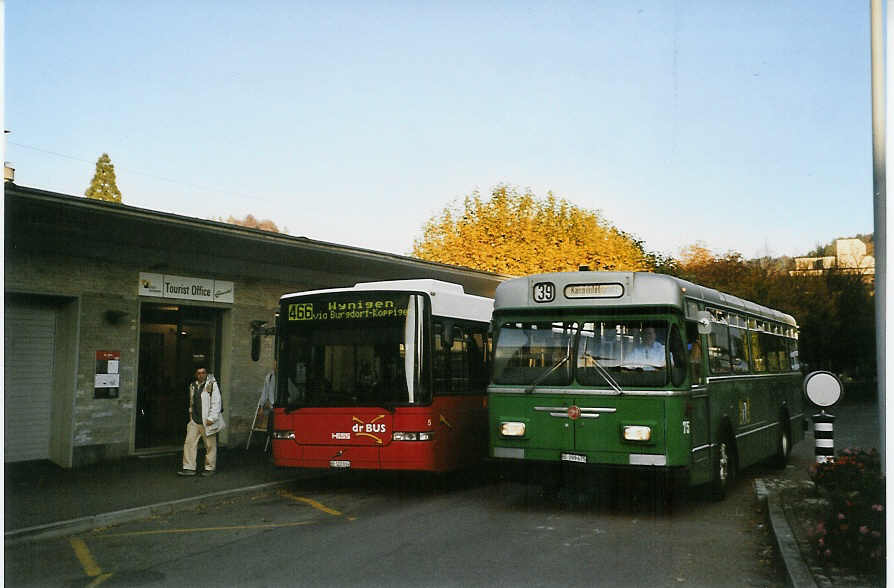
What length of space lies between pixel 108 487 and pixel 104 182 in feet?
157

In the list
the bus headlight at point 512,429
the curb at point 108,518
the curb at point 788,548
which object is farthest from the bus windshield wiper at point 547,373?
the curb at point 108,518

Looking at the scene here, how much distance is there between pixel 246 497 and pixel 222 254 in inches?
254

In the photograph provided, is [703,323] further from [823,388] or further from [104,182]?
[104,182]

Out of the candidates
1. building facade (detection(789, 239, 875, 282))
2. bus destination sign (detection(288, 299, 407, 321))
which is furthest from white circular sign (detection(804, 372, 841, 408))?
building facade (detection(789, 239, 875, 282))

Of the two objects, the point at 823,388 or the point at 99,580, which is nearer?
the point at 99,580

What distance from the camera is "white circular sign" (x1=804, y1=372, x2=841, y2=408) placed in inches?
372

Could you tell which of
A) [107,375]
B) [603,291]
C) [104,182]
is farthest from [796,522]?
[104,182]

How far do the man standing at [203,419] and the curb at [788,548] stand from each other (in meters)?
8.32

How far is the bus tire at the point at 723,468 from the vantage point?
10836mm

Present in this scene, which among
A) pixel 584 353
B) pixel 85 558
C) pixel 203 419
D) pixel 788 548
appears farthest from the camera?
pixel 203 419

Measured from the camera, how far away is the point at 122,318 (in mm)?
15586

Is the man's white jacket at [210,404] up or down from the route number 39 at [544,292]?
down

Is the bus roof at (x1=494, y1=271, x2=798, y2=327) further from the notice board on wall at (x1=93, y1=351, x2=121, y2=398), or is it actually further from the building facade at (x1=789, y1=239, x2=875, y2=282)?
the building facade at (x1=789, y1=239, x2=875, y2=282)

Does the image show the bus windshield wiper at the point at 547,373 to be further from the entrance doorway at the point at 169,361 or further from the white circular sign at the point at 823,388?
the entrance doorway at the point at 169,361
